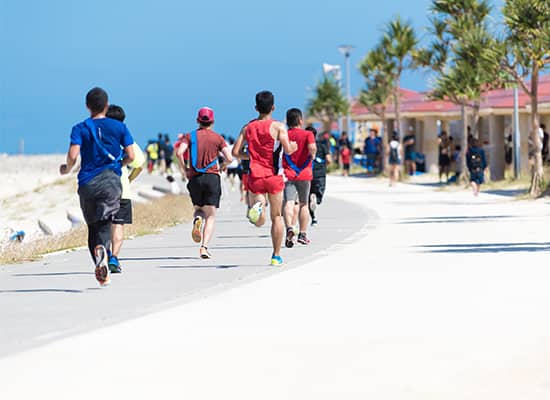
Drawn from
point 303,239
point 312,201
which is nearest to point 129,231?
point 312,201

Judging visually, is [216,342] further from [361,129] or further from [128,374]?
[361,129]

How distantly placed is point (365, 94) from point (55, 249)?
4461 cm

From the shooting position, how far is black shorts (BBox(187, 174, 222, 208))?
1526 centimetres

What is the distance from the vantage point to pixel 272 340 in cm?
842

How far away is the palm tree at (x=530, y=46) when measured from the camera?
102ft

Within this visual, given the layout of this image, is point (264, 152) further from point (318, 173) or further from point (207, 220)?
point (318, 173)

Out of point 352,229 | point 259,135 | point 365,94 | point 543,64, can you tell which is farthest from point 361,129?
point 259,135

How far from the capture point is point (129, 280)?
42.4 ft

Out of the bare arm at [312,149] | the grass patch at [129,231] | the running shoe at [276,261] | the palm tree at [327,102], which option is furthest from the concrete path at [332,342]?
the palm tree at [327,102]

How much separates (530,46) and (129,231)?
15.9 metres

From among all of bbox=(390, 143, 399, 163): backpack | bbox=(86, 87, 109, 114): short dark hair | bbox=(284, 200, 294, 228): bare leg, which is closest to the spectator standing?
bbox=(390, 143, 399, 163): backpack

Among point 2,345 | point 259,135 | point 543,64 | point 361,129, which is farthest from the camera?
point 361,129

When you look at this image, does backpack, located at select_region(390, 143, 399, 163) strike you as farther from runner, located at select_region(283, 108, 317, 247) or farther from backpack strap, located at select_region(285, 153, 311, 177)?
backpack strap, located at select_region(285, 153, 311, 177)

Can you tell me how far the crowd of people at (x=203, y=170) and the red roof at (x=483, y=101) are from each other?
27.8 meters
